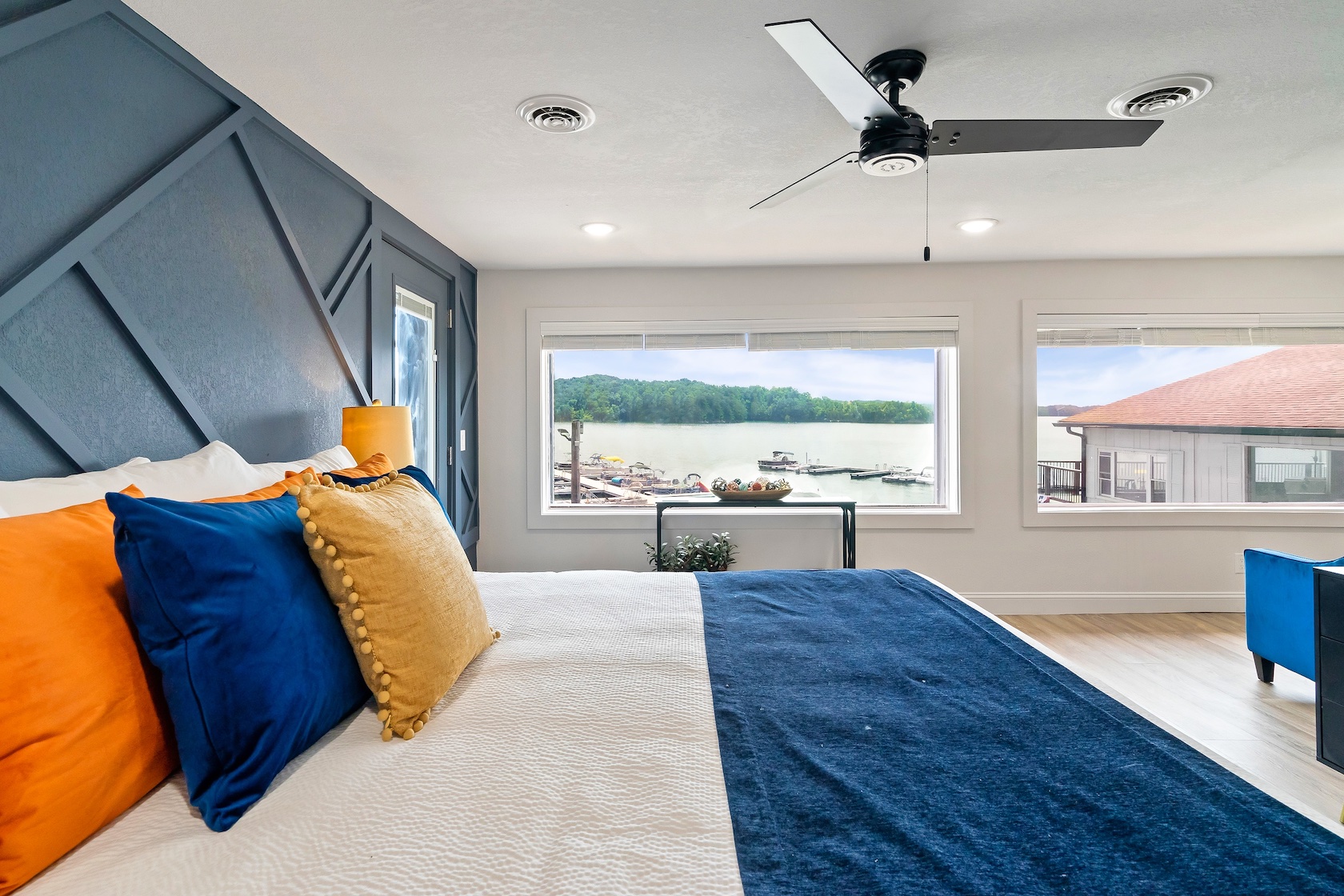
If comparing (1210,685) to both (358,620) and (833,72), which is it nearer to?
(833,72)

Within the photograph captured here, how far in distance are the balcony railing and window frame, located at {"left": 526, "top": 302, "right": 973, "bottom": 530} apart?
1.97ft

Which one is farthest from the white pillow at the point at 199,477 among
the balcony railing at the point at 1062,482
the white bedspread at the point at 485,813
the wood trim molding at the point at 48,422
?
the balcony railing at the point at 1062,482

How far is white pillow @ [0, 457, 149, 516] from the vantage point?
3.37ft

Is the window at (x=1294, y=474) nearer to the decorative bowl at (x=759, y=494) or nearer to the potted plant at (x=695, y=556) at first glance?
the decorative bowl at (x=759, y=494)

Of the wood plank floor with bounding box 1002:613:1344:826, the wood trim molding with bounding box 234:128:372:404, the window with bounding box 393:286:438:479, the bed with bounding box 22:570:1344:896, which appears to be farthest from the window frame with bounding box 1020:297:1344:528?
the wood trim molding with bounding box 234:128:372:404

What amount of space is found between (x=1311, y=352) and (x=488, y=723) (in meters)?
5.65

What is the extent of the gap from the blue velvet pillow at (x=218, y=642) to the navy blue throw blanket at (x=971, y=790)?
627 millimetres

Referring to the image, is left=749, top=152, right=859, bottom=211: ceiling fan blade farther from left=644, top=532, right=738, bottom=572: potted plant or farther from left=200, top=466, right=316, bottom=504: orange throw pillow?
left=644, top=532, right=738, bottom=572: potted plant

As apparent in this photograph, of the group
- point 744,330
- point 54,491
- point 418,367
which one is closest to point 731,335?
point 744,330

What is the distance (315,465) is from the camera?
1854 millimetres

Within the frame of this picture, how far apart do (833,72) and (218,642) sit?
1.64 meters

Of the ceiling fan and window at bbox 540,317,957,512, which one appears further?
window at bbox 540,317,957,512

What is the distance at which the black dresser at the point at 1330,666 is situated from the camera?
2.16 m

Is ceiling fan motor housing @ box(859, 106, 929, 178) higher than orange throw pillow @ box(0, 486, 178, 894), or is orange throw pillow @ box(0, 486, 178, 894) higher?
ceiling fan motor housing @ box(859, 106, 929, 178)
